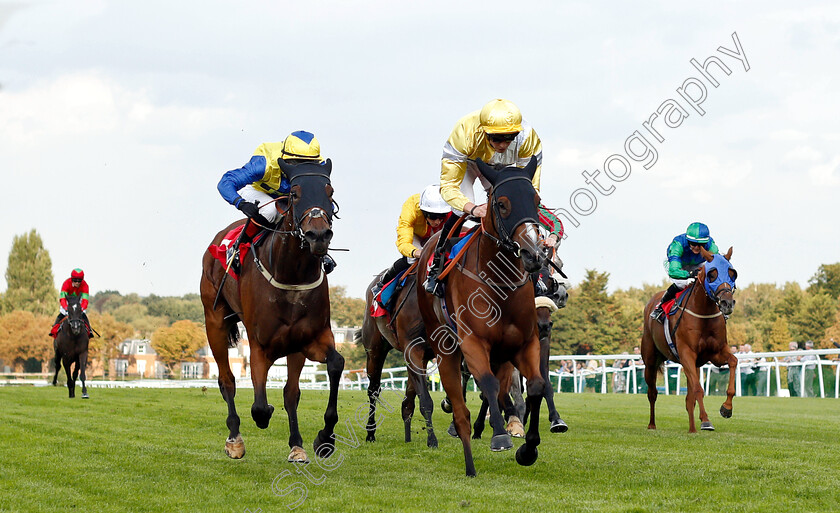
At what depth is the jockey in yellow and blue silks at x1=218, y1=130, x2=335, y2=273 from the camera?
805cm

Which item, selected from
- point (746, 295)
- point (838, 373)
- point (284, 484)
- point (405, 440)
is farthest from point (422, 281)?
point (746, 295)

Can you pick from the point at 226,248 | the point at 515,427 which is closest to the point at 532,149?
the point at 515,427

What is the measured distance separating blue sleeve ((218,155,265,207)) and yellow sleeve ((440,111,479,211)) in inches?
72.2

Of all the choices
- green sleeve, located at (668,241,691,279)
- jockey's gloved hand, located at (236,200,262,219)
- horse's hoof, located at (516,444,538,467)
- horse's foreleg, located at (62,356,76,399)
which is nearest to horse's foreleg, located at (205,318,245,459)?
jockey's gloved hand, located at (236,200,262,219)

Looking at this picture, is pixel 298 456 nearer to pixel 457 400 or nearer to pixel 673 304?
pixel 457 400

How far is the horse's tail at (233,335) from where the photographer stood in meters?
9.89

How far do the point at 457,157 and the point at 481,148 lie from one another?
8.8 inches

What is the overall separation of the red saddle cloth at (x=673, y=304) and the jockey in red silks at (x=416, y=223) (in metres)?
4.19

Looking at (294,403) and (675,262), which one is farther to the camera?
(675,262)

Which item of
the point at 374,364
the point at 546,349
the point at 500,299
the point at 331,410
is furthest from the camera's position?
the point at 374,364

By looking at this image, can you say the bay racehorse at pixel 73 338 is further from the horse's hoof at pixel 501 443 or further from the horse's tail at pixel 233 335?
the horse's hoof at pixel 501 443

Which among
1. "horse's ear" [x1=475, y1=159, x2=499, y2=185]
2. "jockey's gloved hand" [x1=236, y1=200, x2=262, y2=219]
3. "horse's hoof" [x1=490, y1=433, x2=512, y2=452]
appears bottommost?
"horse's hoof" [x1=490, y1=433, x2=512, y2=452]

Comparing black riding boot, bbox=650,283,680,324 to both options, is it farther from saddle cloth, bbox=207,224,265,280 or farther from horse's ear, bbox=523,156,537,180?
horse's ear, bbox=523,156,537,180

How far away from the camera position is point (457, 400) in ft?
24.3
